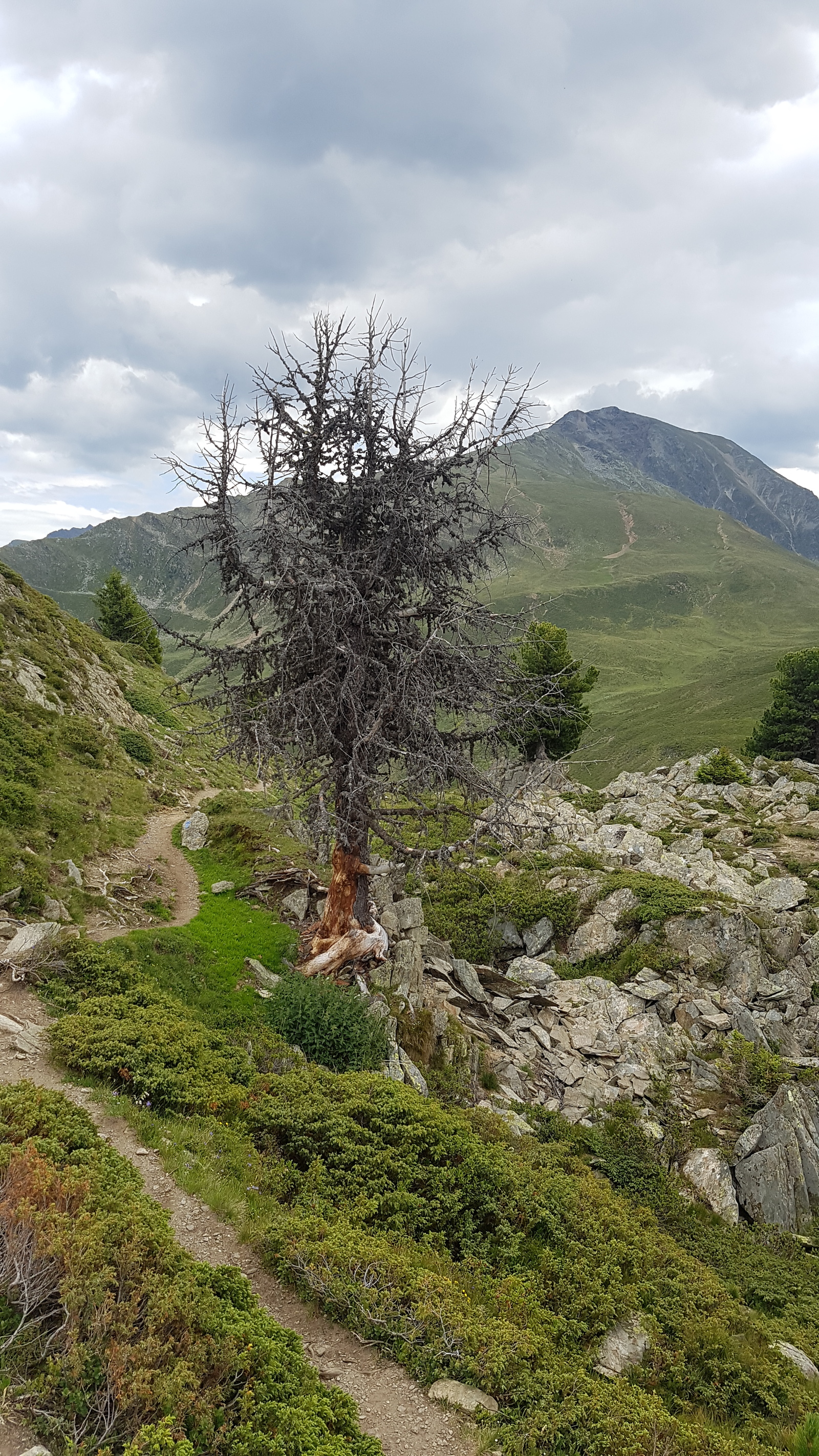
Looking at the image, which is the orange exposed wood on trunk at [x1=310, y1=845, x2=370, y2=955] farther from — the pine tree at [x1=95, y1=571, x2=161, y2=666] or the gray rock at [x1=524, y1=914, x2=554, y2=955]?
the pine tree at [x1=95, y1=571, x2=161, y2=666]

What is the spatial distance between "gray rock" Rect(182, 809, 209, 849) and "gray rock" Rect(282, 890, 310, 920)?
15.7ft

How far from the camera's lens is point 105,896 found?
46.9 ft

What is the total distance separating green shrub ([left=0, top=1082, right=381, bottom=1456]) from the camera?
419cm

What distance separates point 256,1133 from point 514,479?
33.1ft

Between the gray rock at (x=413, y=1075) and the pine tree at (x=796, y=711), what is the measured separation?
152 ft

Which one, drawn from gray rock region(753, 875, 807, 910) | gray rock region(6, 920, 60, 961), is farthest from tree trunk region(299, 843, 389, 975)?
gray rock region(753, 875, 807, 910)

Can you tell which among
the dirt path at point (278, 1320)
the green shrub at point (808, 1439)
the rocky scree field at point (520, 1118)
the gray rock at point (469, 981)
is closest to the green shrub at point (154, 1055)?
the rocky scree field at point (520, 1118)

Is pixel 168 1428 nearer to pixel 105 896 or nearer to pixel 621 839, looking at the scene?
pixel 105 896

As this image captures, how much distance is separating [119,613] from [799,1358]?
5961 centimetres

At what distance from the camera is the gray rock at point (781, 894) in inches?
829

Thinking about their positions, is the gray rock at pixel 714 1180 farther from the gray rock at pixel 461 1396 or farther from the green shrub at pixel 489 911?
the gray rock at pixel 461 1396

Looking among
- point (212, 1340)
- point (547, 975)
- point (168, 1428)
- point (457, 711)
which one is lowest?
point (547, 975)

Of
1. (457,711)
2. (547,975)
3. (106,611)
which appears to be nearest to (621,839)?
(547,975)

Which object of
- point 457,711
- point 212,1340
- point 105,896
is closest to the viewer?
point 212,1340
